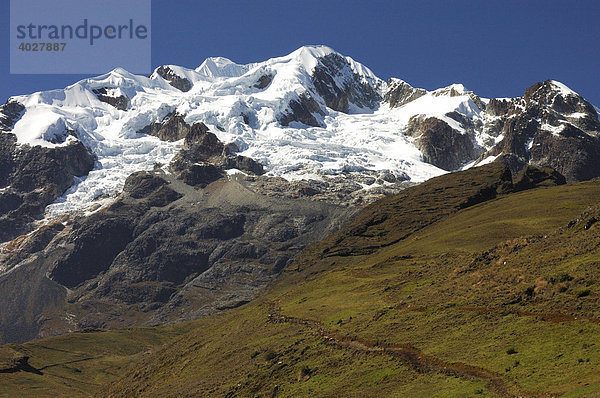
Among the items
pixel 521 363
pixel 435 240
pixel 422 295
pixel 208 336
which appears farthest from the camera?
pixel 435 240

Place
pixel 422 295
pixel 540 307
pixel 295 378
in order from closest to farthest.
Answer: pixel 540 307
pixel 295 378
pixel 422 295

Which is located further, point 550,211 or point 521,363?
point 550,211

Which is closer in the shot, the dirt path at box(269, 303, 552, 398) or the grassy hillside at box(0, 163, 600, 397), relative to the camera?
the dirt path at box(269, 303, 552, 398)

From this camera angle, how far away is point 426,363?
63938 mm

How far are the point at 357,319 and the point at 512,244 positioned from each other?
846 inches

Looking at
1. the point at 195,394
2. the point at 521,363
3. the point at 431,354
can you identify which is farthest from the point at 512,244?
the point at 195,394

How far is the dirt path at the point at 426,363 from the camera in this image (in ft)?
174

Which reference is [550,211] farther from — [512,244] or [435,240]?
[512,244]

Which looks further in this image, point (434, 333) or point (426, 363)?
point (434, 333)

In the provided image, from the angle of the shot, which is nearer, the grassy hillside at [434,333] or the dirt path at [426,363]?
the dirt path at [426,363]

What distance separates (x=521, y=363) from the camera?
56219 millimetres

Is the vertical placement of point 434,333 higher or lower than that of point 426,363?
higher

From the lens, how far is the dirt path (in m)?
53.1

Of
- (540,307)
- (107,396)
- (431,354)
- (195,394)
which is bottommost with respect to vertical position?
(107,396)
